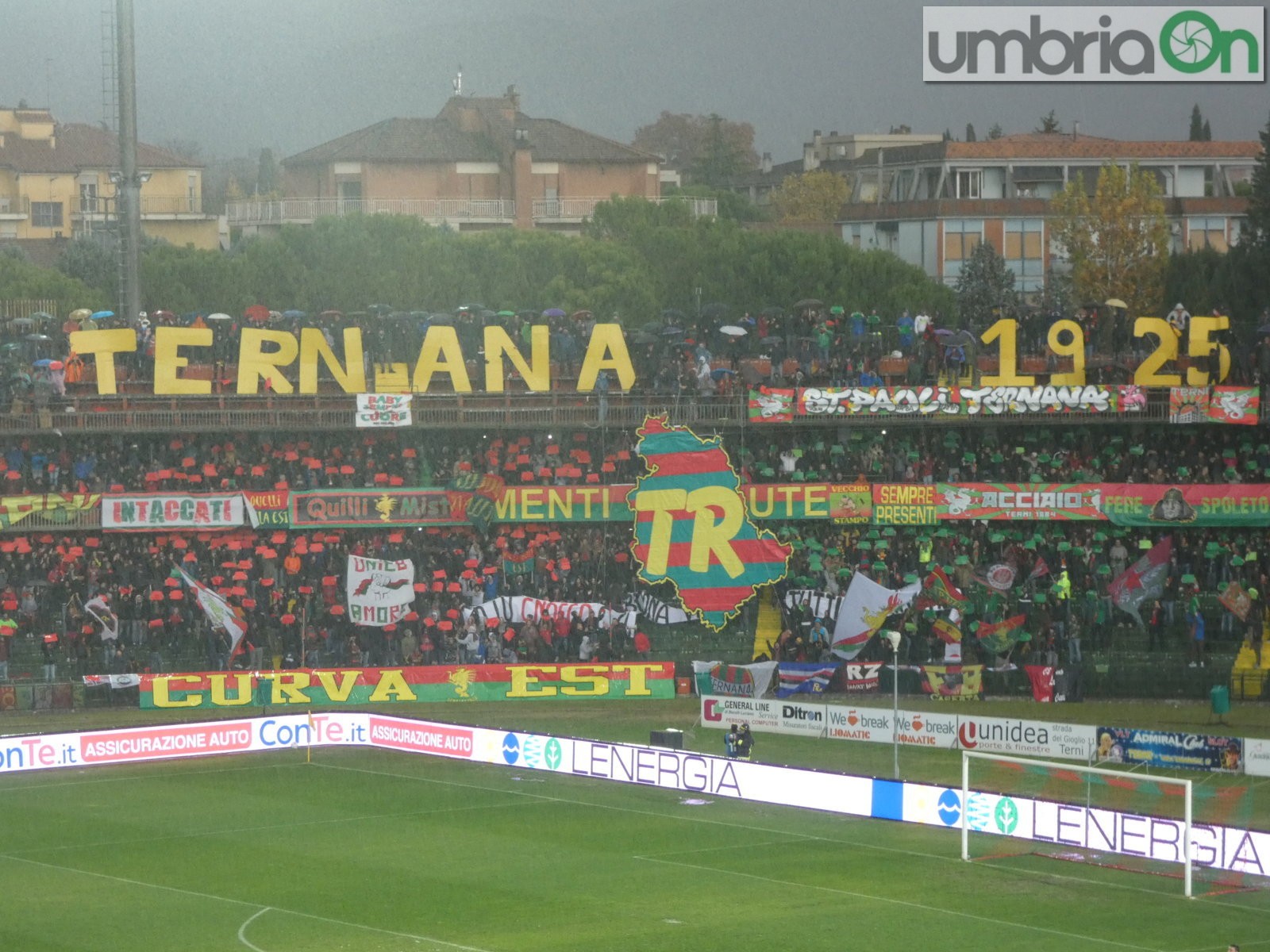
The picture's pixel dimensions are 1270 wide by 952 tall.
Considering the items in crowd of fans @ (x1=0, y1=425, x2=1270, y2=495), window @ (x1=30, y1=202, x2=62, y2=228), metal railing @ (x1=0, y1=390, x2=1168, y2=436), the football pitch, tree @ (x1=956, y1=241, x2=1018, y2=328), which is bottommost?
the football pitch

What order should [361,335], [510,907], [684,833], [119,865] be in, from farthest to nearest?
[361,335]
[684,833]
[119,865]
[510,907]

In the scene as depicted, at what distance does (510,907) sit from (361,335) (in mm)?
31014

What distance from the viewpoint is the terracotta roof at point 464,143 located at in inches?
3969

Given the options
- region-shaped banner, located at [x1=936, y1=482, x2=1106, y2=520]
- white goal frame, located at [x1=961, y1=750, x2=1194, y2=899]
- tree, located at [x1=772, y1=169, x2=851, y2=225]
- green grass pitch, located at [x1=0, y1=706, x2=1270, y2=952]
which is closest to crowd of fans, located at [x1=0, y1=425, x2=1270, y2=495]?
region-shaped banner, located at [x1=936, y1=482, x2=1106, y2=520]

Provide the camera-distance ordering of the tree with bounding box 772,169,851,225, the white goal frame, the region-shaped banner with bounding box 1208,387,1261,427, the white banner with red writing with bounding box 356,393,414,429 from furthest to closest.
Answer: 1. the tree with bounding box 772,169,851,225
2. the region-shaped banner with bounding box 1208,387,1261,427
3. the white banner with red writing with bounding box 356,393,414,429
4. the white goal frame

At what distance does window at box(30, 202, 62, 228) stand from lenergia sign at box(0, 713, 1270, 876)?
74.3 m

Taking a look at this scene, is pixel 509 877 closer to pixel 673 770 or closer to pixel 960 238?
pixel 673 770

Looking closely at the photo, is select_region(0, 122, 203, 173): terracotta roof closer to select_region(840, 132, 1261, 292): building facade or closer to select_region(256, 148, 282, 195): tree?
select_region(256, 148, 282, 195): tree

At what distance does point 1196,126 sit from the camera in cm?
11494

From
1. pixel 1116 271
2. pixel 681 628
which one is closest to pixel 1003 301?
pixel 1116 271

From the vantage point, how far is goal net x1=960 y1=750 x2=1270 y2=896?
29.7 m

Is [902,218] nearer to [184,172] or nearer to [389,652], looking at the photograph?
[184,172]

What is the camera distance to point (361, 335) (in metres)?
57.4

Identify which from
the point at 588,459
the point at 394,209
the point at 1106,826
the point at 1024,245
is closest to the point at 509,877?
the point at 1106,826
